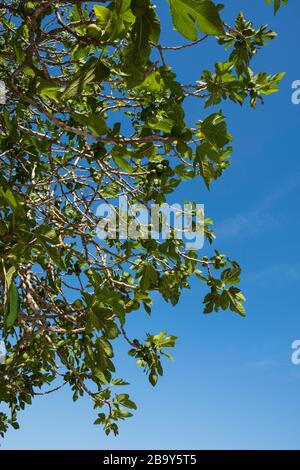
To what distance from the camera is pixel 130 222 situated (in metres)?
5.12

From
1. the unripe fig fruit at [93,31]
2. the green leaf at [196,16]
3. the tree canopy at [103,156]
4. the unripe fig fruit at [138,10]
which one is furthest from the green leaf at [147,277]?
the green leaf at [196,16]

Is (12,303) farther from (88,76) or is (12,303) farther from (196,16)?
(196,16)

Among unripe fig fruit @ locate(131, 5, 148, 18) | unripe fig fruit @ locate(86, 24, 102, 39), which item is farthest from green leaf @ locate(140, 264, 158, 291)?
unripe fig fruit @ locate(131, 5, 148, 18)

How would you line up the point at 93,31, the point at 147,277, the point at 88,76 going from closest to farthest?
the point at 88,76
the point at 93,31
the point at 147,277

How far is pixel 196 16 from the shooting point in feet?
5.77

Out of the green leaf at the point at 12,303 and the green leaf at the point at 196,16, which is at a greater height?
the green leaf at the point at 196,16

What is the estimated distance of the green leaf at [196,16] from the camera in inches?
67.7

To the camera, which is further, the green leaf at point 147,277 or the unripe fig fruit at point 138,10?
the green leaf at point 147,277

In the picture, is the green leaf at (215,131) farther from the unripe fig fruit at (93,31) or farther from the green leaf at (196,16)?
the green leaf at (196,16)

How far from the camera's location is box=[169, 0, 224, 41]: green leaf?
67.7 inches

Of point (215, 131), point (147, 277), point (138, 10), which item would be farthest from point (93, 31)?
point (147, 277)

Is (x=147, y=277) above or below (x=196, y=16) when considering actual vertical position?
above


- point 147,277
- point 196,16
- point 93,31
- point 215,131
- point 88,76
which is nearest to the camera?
point 196,16
